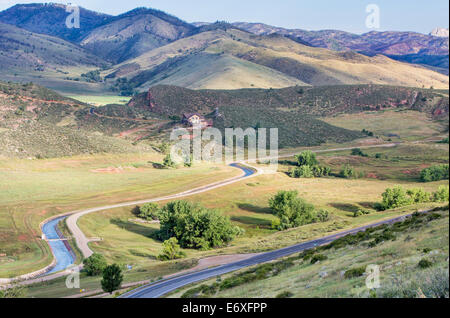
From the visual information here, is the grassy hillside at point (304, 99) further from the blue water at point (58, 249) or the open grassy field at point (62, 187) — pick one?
the blue water at point (58, 249)

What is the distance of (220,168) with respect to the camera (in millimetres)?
97625

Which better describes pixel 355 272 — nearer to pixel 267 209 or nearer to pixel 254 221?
pixel 254 221

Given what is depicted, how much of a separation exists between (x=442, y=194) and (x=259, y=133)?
73.6 meters

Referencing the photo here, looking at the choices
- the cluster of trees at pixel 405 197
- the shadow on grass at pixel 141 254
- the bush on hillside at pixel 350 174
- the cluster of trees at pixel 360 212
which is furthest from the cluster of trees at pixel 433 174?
the shadow on grass at pixel 141 254

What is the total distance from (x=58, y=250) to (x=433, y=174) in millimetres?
69462

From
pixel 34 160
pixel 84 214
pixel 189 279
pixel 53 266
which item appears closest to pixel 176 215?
pixel 84 214

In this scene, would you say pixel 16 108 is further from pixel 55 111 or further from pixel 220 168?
pixel 220 168

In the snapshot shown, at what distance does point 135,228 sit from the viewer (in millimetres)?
58688

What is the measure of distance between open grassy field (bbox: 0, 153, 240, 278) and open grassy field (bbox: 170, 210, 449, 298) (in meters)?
24.1

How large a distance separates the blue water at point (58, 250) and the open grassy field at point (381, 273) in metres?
17.6

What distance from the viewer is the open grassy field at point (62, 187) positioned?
45812mm

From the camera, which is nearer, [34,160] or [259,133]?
[34,160]

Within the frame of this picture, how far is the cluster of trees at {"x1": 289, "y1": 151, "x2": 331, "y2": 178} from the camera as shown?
95188mm

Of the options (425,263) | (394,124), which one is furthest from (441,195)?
(394,124)
